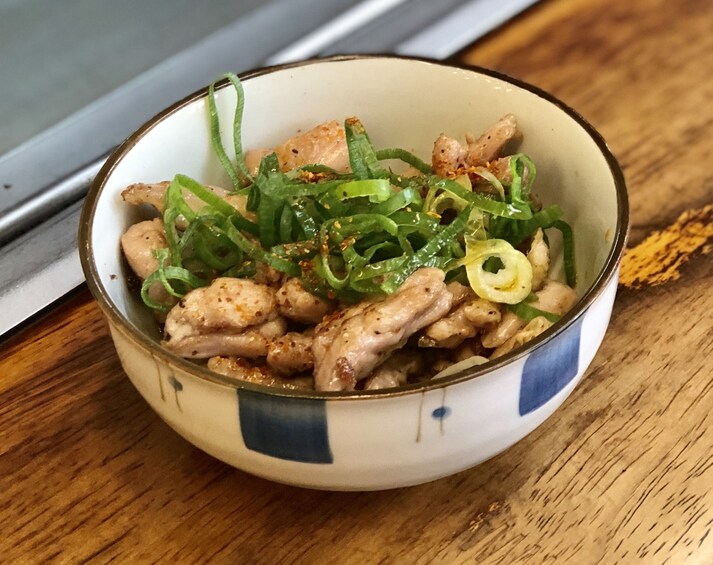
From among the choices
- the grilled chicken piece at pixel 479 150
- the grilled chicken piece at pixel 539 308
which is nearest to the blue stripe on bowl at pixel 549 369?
the grilled chicken piece at pixel 539 308

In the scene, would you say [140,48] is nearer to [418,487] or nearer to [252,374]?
[252,374]

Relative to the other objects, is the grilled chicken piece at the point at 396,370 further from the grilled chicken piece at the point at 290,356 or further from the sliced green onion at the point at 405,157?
the sliced green onion at the point at 405,157

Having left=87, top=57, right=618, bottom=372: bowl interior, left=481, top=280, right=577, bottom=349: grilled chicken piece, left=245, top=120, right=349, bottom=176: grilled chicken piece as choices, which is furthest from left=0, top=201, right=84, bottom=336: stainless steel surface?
left=481, top=280, right=577, bottom=349: grilled chicken piece

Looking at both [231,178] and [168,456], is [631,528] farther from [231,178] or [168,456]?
[231,178]

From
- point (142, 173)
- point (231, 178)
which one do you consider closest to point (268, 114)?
point (231, 178)

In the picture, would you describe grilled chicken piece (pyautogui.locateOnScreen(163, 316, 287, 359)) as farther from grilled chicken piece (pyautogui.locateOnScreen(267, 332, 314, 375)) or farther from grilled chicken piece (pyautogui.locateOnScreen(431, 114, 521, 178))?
grilled chicken piece (pyautogui.locateOnScreen(431, 114, 521, 178))

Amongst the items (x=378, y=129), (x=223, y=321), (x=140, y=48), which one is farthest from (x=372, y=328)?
(x=140, y=48)
